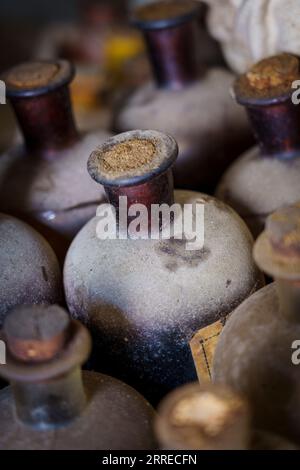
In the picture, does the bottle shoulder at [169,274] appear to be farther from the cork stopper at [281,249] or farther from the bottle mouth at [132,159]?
the cork stopper at [281,249]

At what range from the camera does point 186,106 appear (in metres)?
1.54

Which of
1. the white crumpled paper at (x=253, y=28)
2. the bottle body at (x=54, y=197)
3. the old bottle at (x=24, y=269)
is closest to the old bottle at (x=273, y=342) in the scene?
the old bottle at (x=24, y=269)

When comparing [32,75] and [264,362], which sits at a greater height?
[32,75]

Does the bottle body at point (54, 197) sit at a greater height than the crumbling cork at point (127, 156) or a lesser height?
lesser

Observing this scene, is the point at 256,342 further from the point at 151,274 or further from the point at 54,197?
the point at 54,197

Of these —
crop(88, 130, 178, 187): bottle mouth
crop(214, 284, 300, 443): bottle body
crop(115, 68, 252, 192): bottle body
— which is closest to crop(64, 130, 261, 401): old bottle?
crop(88, 130, 178, 187): bottle mouth

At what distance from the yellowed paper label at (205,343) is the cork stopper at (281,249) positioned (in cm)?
24

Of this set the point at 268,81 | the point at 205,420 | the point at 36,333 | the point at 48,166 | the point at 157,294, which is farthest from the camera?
the point at 48,166

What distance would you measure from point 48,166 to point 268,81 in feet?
1.36

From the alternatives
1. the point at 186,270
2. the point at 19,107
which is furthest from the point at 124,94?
the point at 186,270

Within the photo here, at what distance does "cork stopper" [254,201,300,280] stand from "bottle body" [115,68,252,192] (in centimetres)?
64

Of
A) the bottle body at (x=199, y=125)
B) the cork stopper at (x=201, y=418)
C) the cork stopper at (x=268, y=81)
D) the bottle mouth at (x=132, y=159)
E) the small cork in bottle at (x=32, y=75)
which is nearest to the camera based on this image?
the cork stopper at (x=201, y=418)

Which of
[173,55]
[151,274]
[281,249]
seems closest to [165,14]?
[173,55]

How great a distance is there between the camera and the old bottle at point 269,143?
4.16 ft
